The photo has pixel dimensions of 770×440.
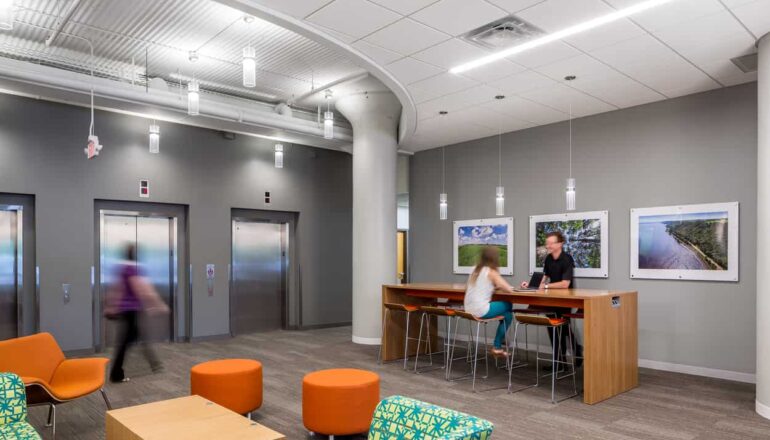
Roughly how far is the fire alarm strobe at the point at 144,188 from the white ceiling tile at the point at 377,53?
465 cm

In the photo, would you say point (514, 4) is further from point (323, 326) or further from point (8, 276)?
point (323, 326)

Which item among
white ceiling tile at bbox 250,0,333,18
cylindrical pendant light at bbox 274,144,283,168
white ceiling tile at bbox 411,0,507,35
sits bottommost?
cylindrical pendant light at bbox 274,144,283,168

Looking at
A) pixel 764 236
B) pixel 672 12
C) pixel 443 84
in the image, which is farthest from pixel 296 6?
pixel 764 236

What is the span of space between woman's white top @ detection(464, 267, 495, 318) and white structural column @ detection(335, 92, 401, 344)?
2.67m

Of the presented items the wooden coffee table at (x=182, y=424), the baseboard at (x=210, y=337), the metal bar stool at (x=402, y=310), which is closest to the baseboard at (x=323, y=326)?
the baseboard at (x=210, y=337)

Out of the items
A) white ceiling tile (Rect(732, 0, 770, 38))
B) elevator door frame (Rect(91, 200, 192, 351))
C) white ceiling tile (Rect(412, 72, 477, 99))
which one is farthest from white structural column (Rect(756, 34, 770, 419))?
elevator door frame (Rect(91, 200, 192, 351))

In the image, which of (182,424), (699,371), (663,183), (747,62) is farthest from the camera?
(663,183)

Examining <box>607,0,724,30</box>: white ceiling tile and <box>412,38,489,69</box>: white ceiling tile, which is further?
<box>412,38,489,69</box>: white ceiling tile

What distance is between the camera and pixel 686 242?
21.7 feet

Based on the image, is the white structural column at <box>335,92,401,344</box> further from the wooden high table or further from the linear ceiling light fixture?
the linear ceiling light fixture

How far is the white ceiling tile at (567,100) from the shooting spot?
256 inches

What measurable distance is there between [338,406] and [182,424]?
4.11ft

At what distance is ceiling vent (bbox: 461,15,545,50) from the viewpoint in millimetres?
4699

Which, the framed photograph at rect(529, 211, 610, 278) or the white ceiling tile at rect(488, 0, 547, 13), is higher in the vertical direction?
the white ceiling tile at rect(488, 0, 547, 13)
